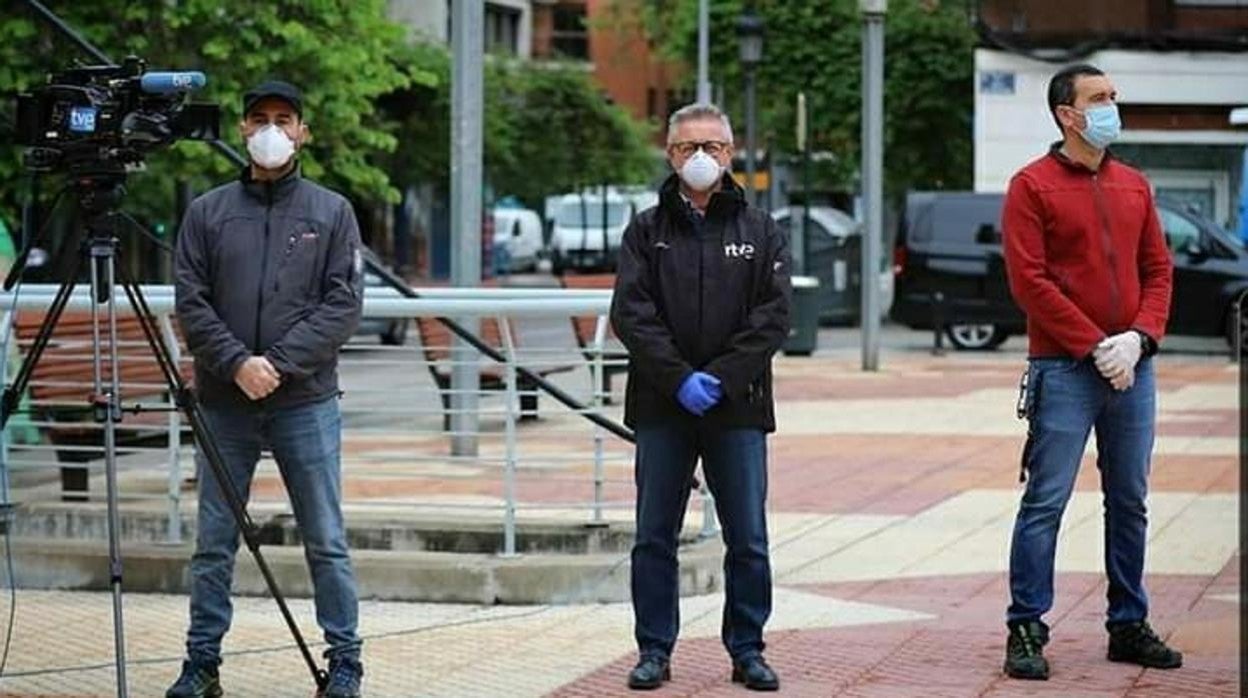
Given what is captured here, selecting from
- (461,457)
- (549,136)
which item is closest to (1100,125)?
(461,457)

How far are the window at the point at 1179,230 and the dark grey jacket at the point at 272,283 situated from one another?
22.7 meters

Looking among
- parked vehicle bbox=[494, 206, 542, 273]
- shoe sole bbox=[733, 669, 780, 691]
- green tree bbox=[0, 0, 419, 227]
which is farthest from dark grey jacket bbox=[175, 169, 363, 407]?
parked vehicle bbox=[494, 206, 542, 273]

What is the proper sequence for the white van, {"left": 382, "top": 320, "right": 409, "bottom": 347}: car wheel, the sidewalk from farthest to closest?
Result: the white van → {"left": 382, "top": 320, "right": 409, "bottom": 347}: car wheel → the sidewalk

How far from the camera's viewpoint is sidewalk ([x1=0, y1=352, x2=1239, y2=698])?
8641mm

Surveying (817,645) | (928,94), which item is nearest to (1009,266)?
(817,645)

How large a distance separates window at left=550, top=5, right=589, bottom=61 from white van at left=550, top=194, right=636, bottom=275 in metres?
15.4

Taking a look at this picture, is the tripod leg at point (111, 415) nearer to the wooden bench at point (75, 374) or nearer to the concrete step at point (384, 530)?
the concrete step at point (384, 530)

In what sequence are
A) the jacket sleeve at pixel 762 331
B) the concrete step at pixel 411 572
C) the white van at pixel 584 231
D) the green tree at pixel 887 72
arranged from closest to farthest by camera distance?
the jacket sleeve at pixel 762 331 < the concrete step at pixel 411 572 < the green tree at pixel 887 72 < the white van at pixel 584 231

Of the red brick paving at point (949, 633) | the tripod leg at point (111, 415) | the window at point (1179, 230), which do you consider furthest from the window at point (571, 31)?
the tripod leg at point (111, 415)

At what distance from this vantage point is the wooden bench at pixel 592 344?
10953mm

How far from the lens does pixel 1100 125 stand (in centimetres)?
848

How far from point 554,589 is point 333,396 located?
7.54 feet

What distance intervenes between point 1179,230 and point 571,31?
166 feet

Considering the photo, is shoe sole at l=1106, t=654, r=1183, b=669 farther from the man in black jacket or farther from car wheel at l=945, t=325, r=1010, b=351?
car wheel at l=945, t=325, r=1010, b=351
